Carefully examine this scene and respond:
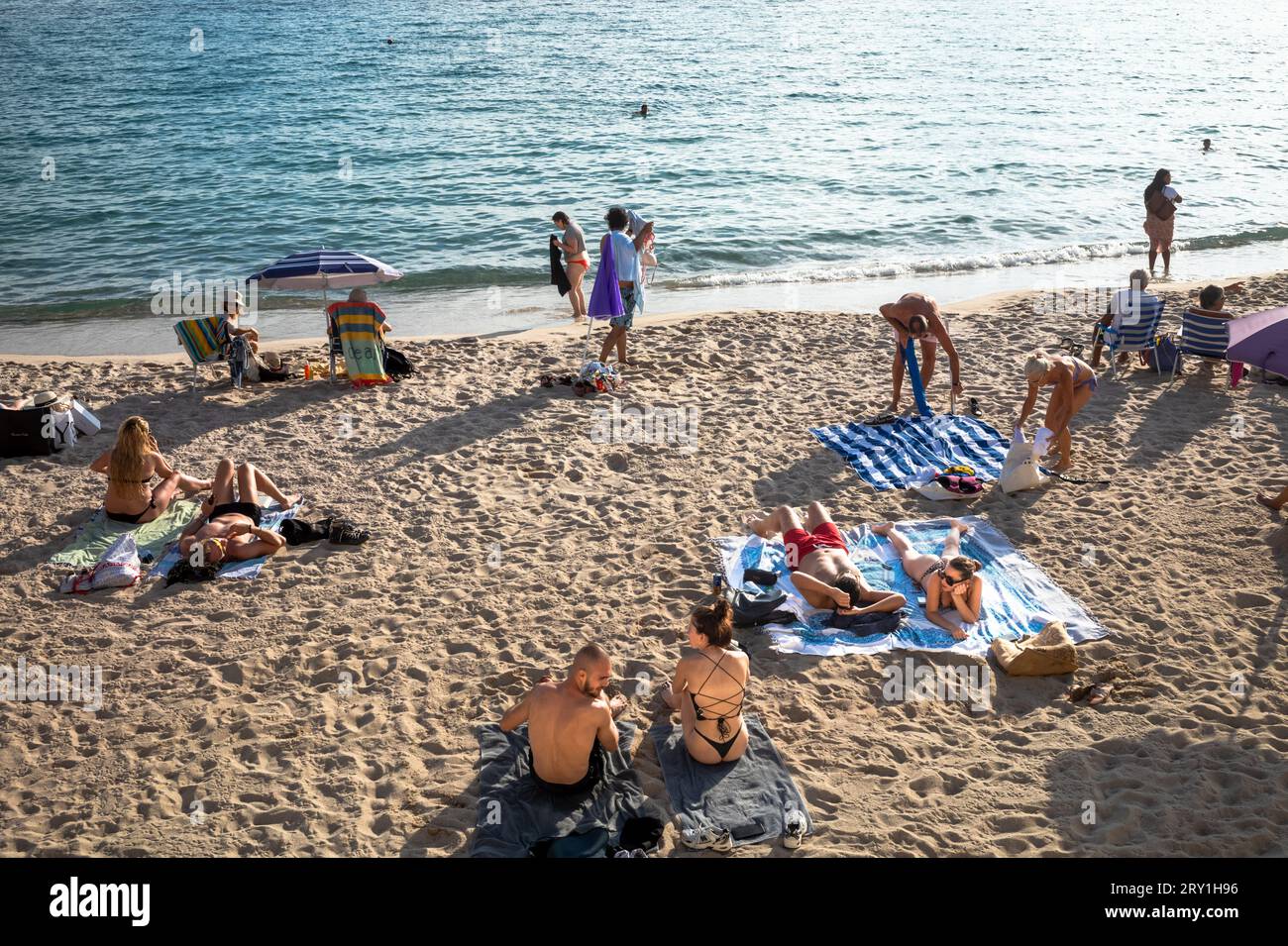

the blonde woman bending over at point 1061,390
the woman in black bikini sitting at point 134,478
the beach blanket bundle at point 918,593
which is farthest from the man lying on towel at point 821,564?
the woman in black bikini sitting at point 134,478

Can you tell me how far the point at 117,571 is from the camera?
6.80 m

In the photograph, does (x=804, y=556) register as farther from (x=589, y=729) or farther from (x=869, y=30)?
(x=869, y=30)

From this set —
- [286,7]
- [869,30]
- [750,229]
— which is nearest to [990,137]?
[750,229]

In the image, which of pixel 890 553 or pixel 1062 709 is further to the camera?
pixel 890 553

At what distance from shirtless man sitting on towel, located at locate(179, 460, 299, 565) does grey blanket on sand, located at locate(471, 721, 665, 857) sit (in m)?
2.68

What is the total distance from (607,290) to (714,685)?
19.3ft

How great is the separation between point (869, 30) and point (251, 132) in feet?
95.5

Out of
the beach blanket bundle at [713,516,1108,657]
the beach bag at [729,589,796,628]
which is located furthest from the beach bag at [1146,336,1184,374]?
the beach bag at [729,589,796,628]

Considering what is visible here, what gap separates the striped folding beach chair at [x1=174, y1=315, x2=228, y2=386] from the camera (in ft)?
33.2

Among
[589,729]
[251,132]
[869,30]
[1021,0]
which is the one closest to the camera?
[589,729]

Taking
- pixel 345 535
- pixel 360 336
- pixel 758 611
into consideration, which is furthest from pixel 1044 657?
pixel 360 336

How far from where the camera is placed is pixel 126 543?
706 centimetres

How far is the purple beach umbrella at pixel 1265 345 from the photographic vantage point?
26.1 ft

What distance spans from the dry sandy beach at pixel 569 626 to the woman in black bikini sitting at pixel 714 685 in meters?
0.32
